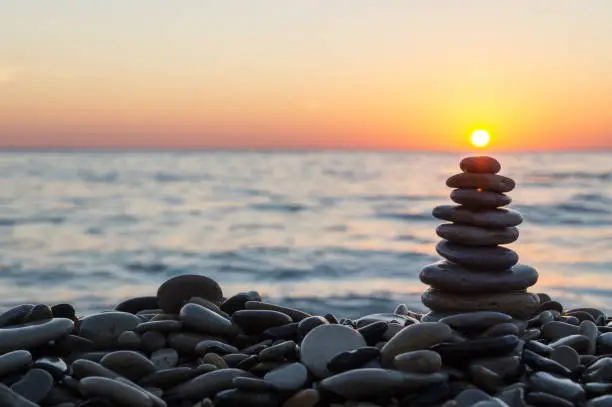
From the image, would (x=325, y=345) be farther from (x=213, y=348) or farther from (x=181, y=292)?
(x=181, y=292)

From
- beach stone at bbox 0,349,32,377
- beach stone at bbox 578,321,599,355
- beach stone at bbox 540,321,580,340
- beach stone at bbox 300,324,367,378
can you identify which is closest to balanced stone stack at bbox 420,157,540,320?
beach stone at bbox 540,321,580,340

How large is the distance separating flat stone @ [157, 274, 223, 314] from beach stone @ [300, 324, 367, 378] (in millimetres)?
955

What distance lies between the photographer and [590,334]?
12.0 feet

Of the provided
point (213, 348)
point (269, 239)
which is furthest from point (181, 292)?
point (269, 239)

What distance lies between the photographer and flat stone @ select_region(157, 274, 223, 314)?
4.07 m

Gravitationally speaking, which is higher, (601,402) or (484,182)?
(484,182)

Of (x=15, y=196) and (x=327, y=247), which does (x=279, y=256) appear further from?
(x=15, y=196)

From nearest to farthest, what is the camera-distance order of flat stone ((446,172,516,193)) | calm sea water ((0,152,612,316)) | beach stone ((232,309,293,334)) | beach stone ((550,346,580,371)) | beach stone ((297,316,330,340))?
beach stone ((550,346,580,371)) → beach stone ((297,316,330,340)) → beach stone ((232,309,293,334)) → flat stone ((446,172,516,193)) → calm sea water ((0,152,612,316))

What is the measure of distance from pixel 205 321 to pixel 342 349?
0.71 m

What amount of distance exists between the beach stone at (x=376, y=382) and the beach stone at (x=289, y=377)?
149 mm

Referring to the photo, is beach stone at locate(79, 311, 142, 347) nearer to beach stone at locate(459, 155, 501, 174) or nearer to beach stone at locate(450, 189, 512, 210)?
beach stone at locate(450, 189, 512, 210)

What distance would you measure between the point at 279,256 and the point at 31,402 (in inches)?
419

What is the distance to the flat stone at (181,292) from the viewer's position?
13.4 feet

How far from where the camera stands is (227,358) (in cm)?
335
